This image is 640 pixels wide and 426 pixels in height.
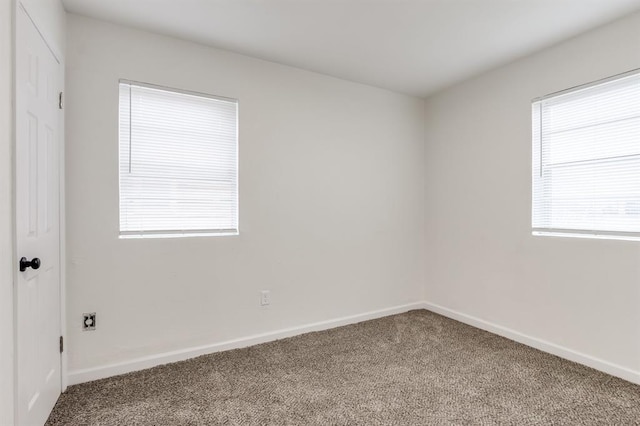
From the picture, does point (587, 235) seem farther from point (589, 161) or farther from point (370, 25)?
point (370, 25)

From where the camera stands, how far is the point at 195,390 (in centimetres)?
217

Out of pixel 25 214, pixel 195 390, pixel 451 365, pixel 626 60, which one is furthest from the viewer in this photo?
pixel 451 365

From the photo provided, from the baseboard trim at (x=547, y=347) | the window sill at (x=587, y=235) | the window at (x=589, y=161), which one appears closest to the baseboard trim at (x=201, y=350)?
the baseboard trim at (x=547, y=347)

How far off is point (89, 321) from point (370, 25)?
9.66 ft

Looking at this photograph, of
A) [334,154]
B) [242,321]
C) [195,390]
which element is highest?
[334,154]

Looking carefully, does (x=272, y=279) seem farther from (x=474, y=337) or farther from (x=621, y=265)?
(x=621, y=265)

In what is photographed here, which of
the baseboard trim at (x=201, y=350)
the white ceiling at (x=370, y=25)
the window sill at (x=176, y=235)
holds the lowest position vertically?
the baseboard trim at (x=201, y=350)

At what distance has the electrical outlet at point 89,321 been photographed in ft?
7.53

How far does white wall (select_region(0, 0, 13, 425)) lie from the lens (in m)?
1.33

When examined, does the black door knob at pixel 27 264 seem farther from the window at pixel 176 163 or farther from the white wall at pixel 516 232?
the white wall at pixel 516 232

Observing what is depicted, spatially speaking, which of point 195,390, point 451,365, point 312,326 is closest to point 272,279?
point 312,326

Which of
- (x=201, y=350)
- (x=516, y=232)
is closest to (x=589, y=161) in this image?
(x=516, y=232)

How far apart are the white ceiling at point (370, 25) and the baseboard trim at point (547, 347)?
8.21 ft

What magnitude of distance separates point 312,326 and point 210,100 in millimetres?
2284
